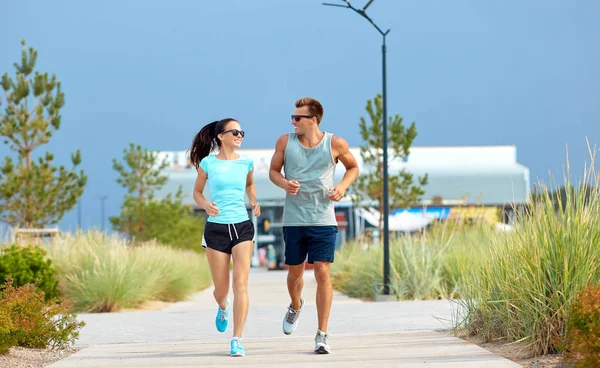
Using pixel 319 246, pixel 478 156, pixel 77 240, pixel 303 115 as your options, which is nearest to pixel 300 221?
pixel 319 246

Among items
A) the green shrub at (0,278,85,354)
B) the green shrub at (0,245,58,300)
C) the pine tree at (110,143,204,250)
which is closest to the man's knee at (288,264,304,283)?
the green shrub at (0,278,85,354)

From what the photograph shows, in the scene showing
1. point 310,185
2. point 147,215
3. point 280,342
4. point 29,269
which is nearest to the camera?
point 310,185

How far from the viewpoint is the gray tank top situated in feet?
26.5

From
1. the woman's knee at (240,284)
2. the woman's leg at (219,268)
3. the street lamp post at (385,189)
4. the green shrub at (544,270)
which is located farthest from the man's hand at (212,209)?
the street lamp post at (385,189)

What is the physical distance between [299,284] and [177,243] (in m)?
38.8

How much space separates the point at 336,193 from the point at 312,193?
0.27 meters

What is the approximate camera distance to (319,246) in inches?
318

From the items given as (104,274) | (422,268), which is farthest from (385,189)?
(104,274)

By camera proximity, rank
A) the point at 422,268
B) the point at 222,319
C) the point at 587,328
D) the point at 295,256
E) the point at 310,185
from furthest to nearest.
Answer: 1. the point at 422,268
2. the point at 222,319
3. the point at 295,256
4. the point at 310,185
5. the point at 587,328

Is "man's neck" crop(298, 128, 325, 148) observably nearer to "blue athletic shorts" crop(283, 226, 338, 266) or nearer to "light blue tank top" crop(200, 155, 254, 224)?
"light blue tank top" crop(200, 155, 254, 224)

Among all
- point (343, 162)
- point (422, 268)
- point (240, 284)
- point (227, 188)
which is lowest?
point (422, 268)

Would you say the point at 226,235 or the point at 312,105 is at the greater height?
the point at 312,105

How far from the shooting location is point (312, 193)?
808 centimetres

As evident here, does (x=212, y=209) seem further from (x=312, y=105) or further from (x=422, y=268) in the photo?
(x=422, y=268)
